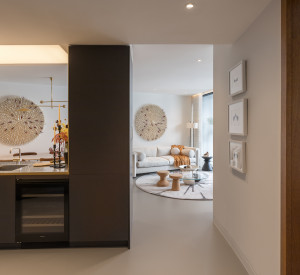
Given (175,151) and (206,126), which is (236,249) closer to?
(175,151)

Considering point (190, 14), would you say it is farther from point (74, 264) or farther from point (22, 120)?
point (22, 120)

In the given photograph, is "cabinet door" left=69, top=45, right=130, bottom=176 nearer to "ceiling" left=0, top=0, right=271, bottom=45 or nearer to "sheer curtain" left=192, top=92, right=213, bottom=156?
"ceiling" left=0, top=0, right=271, bottom=45

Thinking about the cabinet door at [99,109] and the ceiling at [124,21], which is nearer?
the ceiling at [124,21]

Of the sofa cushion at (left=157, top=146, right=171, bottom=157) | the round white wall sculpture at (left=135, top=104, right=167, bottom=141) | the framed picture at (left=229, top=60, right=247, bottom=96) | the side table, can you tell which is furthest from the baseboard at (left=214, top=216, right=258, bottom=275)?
the round white wall sculpture at (left=135, top=104, right=167, bottom=141)

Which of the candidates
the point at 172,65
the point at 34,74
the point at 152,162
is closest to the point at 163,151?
the point at 152,162

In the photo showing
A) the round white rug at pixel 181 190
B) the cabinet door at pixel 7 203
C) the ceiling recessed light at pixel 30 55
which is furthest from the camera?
the round white rug at pixel 181 190

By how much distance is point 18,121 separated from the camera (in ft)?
18.6

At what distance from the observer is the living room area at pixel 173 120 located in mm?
4320

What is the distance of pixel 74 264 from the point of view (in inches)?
97.6

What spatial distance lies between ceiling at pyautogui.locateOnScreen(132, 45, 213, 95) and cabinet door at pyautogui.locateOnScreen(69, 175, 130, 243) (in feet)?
6.68

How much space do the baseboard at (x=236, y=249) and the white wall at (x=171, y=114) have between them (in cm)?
531

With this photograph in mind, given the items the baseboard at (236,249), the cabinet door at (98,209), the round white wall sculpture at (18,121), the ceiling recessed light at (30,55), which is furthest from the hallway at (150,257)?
the round white wall sculpture at (18,121)

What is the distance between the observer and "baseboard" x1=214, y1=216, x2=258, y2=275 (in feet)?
7.54

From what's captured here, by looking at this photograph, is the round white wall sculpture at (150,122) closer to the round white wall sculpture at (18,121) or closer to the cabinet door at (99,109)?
the round white wall sculpture at (18,121)
